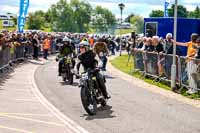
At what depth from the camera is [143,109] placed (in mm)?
13625

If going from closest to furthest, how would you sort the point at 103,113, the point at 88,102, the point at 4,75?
the point at 88,102, the point at 103,113, the point at 4,75

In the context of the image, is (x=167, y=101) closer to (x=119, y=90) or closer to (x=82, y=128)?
(x=119, y=90)

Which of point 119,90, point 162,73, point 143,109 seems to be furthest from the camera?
point 162,73

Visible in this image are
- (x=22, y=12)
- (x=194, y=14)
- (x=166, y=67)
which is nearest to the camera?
(x=166, y=67)

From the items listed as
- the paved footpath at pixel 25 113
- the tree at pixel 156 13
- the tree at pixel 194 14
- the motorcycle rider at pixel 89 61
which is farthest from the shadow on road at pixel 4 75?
the tree at pixel 194 14

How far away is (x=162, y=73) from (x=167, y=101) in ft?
15.1

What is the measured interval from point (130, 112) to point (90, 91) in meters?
1.21

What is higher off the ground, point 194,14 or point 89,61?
point 194,14

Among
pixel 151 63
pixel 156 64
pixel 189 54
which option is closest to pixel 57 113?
pixel 189 54

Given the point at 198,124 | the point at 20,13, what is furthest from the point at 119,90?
the point at 20,13

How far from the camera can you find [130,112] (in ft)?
43.0

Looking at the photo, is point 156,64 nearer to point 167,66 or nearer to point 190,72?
point 167,66

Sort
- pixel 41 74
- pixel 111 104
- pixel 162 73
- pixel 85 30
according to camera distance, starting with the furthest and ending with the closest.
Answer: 1. pixel 85 30
2. pixel 41 74
3. pixel 162 73
4. pixel 111 104

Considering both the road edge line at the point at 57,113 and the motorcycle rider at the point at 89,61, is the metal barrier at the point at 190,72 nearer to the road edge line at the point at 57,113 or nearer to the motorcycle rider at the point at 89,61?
the motorcycle rider at the point at 89,61
